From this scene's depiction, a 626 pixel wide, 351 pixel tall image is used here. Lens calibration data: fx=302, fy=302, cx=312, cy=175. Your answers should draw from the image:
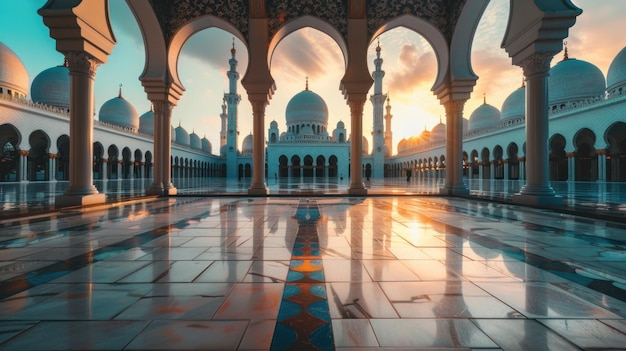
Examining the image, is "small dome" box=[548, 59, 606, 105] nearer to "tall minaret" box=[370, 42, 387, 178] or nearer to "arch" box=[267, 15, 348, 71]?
"tall minaret" box=[370, 42, 387, 178]

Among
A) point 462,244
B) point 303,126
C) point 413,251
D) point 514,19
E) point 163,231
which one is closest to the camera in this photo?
point 413,251

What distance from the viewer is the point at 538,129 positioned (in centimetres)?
603

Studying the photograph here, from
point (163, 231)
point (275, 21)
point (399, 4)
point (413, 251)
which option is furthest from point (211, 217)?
point (399, 4)

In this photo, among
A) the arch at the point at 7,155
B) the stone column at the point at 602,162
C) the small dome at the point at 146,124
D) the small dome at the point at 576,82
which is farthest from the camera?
the small dome at the point at 146,124

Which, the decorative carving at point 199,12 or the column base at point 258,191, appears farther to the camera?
the column base at point 258,191

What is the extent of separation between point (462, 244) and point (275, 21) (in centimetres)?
773

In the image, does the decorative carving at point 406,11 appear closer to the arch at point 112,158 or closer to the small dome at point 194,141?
the arch at point 112,158

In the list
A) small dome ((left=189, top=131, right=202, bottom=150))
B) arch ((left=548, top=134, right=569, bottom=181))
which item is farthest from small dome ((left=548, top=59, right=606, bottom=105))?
small dome ((left=189, top=131, right=202, bottom=150))

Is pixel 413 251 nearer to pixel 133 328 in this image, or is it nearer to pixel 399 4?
pixel 133 328

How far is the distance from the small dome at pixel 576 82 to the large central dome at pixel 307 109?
82.2 ft

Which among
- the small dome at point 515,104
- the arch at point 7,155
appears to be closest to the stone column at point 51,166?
the arch at point 7,155

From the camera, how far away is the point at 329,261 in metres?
2.38

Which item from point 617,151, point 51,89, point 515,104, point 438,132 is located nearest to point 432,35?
point 617,151

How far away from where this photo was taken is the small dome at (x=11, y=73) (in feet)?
72.3
